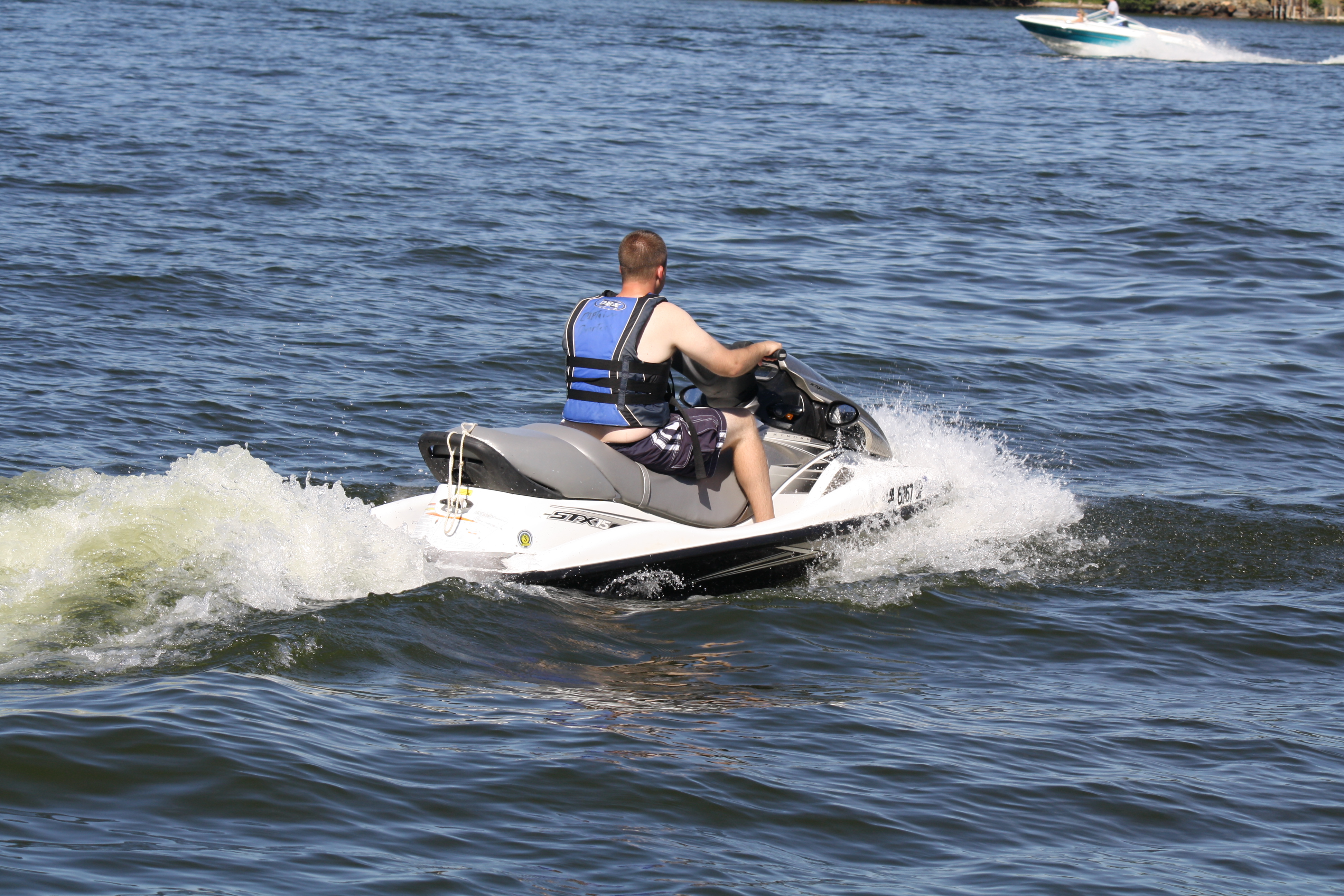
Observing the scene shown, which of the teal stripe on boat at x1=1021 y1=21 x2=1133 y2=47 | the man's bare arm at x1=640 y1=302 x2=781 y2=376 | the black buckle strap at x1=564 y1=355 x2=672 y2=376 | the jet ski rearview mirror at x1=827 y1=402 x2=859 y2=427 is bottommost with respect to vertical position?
the jet ski rearview mirror at x1=827 y1=402 x2=859 y2=427

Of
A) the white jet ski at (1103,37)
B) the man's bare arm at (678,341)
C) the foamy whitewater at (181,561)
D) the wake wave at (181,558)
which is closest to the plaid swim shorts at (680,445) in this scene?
the man's bare arm at (678,341)

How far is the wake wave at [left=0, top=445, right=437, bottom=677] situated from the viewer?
18.1 ft

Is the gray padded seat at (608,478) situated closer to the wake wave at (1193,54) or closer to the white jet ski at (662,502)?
the white jet ski at (662,502)

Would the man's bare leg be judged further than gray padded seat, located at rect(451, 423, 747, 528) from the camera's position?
Yes

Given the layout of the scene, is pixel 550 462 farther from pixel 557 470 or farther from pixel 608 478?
pixel 608 478

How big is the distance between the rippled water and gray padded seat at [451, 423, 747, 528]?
1.49ft

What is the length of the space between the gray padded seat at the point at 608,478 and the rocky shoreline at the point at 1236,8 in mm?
62446

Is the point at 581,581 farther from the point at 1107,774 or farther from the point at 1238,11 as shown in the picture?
the point at 1238,11

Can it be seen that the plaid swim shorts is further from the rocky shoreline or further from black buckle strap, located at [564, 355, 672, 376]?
the rocky shoreline

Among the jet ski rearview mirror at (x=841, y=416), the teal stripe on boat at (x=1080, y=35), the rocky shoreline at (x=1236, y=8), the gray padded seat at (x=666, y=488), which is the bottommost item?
the gray padded seat at (x=666, y=488)

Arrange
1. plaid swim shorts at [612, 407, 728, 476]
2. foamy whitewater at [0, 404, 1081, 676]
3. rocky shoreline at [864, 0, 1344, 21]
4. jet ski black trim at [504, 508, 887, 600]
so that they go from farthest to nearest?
rocky shoreline at [864, 0, 1344, 21] → plaid swim shorts at [612, 407, 728, 476] → jet ski black trim at [504, 508, 887, 600] → foamy whitewater at [0, 404, 1081, 676]

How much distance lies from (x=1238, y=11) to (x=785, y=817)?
228ft

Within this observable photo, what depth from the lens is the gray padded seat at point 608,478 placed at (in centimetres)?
621

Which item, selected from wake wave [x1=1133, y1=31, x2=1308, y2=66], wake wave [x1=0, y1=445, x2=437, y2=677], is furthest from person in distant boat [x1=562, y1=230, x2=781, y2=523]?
wake wave [x1=1133, y1=31, x2=1308, y2=66]
